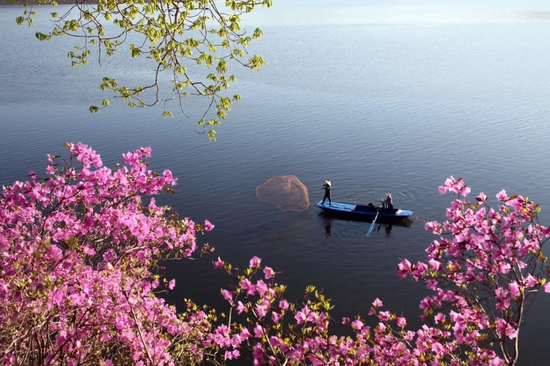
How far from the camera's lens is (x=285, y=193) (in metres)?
33.3

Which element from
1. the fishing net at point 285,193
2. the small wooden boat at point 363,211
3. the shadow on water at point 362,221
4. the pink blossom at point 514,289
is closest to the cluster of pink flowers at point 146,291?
the pink blossom at point 514,289

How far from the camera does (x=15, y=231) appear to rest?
11.4 m

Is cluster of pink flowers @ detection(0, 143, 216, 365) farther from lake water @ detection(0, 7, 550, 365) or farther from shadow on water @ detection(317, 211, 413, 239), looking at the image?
shadow on water @ detection(317, 211, 413, 239)

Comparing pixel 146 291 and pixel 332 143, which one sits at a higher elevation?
pixel 146 291

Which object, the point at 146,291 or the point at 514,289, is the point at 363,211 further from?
the point at 514,289

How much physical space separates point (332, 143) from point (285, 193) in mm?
10055

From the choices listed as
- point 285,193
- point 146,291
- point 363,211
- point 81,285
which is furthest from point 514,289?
point 285,193

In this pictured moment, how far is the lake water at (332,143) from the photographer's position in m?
25.9

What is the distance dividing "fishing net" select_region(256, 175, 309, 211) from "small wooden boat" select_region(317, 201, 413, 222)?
5.36 ft

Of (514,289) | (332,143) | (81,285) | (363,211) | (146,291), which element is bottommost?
(363,211)

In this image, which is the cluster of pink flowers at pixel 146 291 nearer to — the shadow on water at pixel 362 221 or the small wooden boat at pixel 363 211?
the shadow on water at pixel 362 221

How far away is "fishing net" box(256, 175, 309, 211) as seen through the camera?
32281mm

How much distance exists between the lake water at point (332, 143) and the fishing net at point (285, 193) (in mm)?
729

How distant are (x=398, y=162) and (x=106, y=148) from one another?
73.6ft
